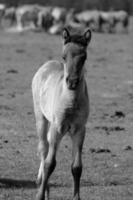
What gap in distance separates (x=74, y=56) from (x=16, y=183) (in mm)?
2223

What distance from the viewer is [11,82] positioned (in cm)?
1934

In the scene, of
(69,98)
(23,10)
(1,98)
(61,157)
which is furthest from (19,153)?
(23,10)

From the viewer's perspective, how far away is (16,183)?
31.6ft

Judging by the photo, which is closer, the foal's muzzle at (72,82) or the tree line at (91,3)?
the foal's muzzle at (72,82)

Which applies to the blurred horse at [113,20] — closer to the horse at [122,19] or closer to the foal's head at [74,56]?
the horse at [122,19]

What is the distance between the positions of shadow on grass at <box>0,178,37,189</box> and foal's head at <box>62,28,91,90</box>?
72.2 inches

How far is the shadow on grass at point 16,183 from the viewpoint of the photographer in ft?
31.0

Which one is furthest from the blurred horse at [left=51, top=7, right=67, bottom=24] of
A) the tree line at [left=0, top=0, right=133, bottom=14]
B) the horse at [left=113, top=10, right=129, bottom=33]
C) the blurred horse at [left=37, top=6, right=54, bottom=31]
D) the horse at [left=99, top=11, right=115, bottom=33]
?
the tree line at [left=0, top=0, right=133, bottom=14]

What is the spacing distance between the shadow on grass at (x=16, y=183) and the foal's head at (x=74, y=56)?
6.02 feet

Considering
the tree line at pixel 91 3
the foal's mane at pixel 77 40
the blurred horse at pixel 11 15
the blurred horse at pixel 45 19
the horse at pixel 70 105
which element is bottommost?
the tree line at pixel 91 3

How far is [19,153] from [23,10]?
41.7m

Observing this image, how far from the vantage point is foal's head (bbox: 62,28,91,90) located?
8047 mm

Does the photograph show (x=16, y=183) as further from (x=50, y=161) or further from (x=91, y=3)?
(x=91, y=3)

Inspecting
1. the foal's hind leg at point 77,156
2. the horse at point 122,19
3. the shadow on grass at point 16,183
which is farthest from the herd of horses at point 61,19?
the foal's hind leg at point 77,156
